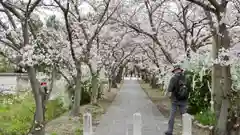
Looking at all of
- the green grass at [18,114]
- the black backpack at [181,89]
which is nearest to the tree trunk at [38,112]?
the green grass at [18,114]

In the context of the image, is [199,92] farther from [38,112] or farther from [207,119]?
[38,112]

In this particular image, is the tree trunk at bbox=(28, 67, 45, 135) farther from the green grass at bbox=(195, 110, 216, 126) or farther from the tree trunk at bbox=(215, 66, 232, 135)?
the green grass at bbox=(195, 110, 216, 126)

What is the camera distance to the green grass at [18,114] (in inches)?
412

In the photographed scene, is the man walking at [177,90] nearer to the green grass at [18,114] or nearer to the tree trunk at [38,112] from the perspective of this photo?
the tree trunk at [38,112]

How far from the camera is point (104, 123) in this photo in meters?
12.1

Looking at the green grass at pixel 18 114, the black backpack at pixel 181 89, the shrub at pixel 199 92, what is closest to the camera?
the black backpack at pixel 181 89

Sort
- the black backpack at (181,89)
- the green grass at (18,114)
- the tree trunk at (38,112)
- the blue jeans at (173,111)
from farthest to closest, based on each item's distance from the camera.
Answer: the green grass at (18,114) < the blue jeans at (173,111) < the black backpack at (181,89) < the tree trunk at (38,112)

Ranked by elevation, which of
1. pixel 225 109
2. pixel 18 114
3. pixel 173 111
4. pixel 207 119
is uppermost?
pixel 225 109

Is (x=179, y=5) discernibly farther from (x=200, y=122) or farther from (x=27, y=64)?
(x=27, y=64)

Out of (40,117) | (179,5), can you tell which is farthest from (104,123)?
(179,5)

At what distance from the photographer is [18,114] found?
1329 cm

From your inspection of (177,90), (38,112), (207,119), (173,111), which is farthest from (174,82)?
(38,112)

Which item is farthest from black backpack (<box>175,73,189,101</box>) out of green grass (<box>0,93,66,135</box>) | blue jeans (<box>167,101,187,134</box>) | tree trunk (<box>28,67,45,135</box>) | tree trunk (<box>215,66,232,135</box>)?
green grass (<box>0,93,66,135</box>)

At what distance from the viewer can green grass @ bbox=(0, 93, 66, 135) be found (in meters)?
10.5
